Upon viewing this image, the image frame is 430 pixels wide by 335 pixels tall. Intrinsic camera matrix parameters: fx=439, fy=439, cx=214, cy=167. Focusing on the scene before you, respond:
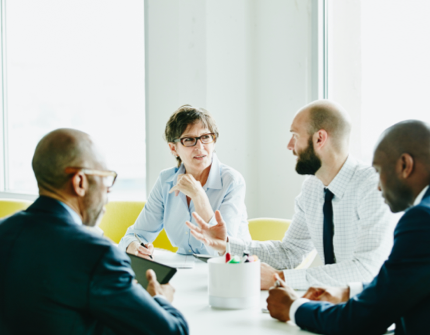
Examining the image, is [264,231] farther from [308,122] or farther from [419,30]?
[419,30]

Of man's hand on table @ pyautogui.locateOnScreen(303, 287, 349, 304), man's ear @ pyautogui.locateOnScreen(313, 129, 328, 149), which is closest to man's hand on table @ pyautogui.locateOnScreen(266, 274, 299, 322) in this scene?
man's hand on table @ pyautogui.locateOnScreen(303, 287, 349, 304)

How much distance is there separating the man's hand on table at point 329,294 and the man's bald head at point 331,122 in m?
0.76

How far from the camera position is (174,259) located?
219 cm

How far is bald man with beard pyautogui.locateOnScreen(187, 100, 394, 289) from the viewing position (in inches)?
65.9

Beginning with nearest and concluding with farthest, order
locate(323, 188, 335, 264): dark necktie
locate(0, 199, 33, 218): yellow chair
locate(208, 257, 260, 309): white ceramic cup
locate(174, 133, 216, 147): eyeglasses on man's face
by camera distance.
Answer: locate(208, 257, 260, 309): white ceramic cup
locate(323, 188, 335, 264): dark necktie
locate(174, 133, 216, 147): eyeglasses on man's face
locate(0, 199, 33, 218): yellow chair

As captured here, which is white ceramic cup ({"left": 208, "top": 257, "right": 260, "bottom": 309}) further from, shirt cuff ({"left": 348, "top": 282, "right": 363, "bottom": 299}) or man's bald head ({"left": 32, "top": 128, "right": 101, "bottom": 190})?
man's bald head ({"left": 32, "top": 128, "right": 101, "bottom": 190})

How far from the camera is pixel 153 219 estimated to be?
8.50 ft

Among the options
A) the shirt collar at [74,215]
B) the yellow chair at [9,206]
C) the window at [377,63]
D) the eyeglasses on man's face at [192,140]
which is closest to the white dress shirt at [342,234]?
the eyeglasses on man's face at [192,140]

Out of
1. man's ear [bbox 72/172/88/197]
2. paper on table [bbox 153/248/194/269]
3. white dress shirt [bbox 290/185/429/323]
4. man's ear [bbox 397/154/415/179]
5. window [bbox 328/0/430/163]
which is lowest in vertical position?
paper on table [bbox 153/248/194/269]

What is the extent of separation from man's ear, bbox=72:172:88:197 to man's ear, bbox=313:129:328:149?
3.88ft

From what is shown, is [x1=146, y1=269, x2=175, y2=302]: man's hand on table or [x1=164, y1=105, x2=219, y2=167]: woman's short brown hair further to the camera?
[x1=164, y1=105, x2=219, y2=167]: woman's short brown hair

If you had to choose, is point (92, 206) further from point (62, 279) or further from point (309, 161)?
point (309, 161)

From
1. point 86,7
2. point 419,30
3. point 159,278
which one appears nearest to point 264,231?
point 159,278

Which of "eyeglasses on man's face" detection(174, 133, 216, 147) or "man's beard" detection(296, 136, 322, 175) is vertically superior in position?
"eyeglasses on man's face" detection(174, 133, 216, 147)
